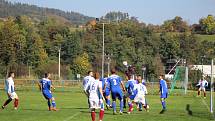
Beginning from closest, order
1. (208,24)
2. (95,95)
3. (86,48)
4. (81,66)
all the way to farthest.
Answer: (95,95) → (81,66) → (86,48) → (208,24)

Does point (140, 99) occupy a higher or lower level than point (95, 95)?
lower

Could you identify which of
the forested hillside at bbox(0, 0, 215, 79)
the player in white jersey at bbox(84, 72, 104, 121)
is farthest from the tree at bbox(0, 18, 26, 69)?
the player in white jersey at bbox(84, 72, 104, 121)

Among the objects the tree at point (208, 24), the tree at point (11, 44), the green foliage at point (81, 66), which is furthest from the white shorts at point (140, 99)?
the tree at point (208, 24)

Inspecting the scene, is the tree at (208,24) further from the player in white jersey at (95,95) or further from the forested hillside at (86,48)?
the player in white jersey at (95,95)

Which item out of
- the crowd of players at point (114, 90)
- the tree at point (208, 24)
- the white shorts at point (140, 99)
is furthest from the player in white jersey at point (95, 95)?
the tree at point (208, 24)

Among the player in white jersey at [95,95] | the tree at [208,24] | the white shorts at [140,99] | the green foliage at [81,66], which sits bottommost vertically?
the white shorts at [140,99]

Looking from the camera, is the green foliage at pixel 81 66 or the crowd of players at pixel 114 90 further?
the green foliage at pixel 81 66

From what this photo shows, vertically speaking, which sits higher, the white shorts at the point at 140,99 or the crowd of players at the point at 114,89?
the crowd of players at the point at 114,89

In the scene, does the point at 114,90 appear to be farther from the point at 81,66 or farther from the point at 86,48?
the point at 86,48

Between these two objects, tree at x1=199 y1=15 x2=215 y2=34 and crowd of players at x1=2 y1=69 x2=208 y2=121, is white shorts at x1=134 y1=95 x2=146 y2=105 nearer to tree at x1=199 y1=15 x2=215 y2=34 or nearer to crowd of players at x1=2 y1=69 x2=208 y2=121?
crowd of players at x1=2 y1=69 x2=208 y2=121

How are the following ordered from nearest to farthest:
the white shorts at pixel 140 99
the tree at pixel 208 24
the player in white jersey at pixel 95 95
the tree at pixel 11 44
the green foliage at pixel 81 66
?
the player in white jersey at pixel 95 95
the white shorts at pixel 140 99
the tree at pixel 11 44
the green foliage at pixel 81 66
the tree at pixel 208 24

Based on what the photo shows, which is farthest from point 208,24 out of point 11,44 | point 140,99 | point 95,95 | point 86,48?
point 95,95

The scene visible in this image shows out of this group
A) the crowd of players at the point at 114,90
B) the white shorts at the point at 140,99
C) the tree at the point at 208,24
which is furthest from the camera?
the tree at the point at 208,24

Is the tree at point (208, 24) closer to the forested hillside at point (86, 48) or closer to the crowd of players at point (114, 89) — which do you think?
the forested hillside at point (86, 48)
